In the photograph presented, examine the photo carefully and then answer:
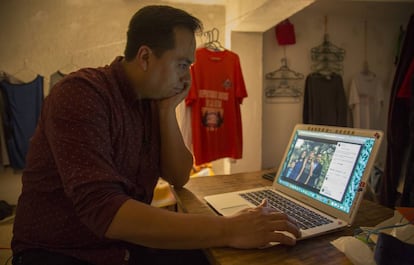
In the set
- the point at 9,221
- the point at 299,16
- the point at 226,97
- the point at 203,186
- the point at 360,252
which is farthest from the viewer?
the point at 299,16

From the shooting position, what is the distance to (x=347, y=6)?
311 centimetres

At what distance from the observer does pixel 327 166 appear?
0.84m

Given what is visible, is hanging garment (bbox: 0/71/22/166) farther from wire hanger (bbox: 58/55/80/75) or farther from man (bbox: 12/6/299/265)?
man (bbox: 12/6/299/265)

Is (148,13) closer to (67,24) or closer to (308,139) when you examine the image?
(308,139)

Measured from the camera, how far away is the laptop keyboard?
744mm

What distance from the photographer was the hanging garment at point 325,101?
9.59ft

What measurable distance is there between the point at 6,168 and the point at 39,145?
259 centimetres

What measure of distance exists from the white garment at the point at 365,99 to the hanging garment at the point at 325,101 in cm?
15

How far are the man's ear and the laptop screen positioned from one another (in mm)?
591

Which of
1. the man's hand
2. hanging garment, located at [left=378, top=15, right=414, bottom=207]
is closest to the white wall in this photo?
hanging garment, located at [left=378, top=15, right=414, bottom=207]

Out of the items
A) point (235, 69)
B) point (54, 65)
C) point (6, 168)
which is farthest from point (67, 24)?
point (235, 69)

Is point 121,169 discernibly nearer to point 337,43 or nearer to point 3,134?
point 3,134

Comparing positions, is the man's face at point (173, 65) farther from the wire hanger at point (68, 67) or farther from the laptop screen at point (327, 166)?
the wire hanger at point (68, 67)

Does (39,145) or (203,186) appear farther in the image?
(203,186)
